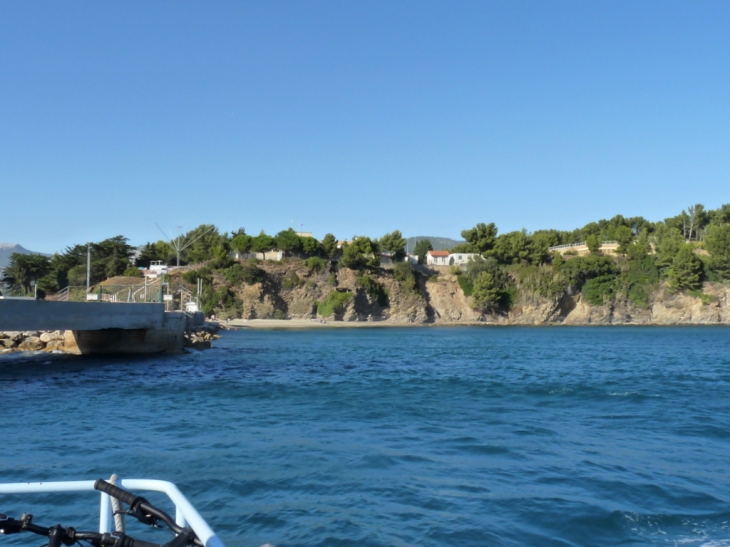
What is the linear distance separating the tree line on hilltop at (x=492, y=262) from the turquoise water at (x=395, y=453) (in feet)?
231

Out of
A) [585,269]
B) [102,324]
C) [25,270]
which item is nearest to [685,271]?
[585,269]

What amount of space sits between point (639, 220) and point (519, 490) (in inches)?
5654

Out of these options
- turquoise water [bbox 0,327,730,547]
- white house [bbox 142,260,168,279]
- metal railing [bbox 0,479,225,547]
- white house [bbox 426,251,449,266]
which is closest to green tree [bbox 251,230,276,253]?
white house [bbox 142,260,168,279]

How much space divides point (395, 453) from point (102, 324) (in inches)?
783

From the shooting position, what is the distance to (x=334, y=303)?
301 ft

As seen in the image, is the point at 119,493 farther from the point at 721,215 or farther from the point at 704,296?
the point at 721,215

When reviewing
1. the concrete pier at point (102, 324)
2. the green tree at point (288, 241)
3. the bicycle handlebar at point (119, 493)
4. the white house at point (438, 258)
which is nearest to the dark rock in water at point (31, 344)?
the concrete pier at point (102, 324)

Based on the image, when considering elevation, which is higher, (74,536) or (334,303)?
(334,303)

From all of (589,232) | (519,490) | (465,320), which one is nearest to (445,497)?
(519,490)

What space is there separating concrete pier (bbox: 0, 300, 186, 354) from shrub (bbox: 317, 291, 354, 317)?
55948 millimetres

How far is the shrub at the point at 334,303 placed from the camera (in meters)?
91.7

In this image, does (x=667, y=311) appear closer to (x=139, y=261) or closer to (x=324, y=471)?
(x=139, y=261)

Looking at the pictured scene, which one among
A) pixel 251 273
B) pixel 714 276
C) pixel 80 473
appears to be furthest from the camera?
pixel 714 276

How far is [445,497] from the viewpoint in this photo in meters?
9.13
